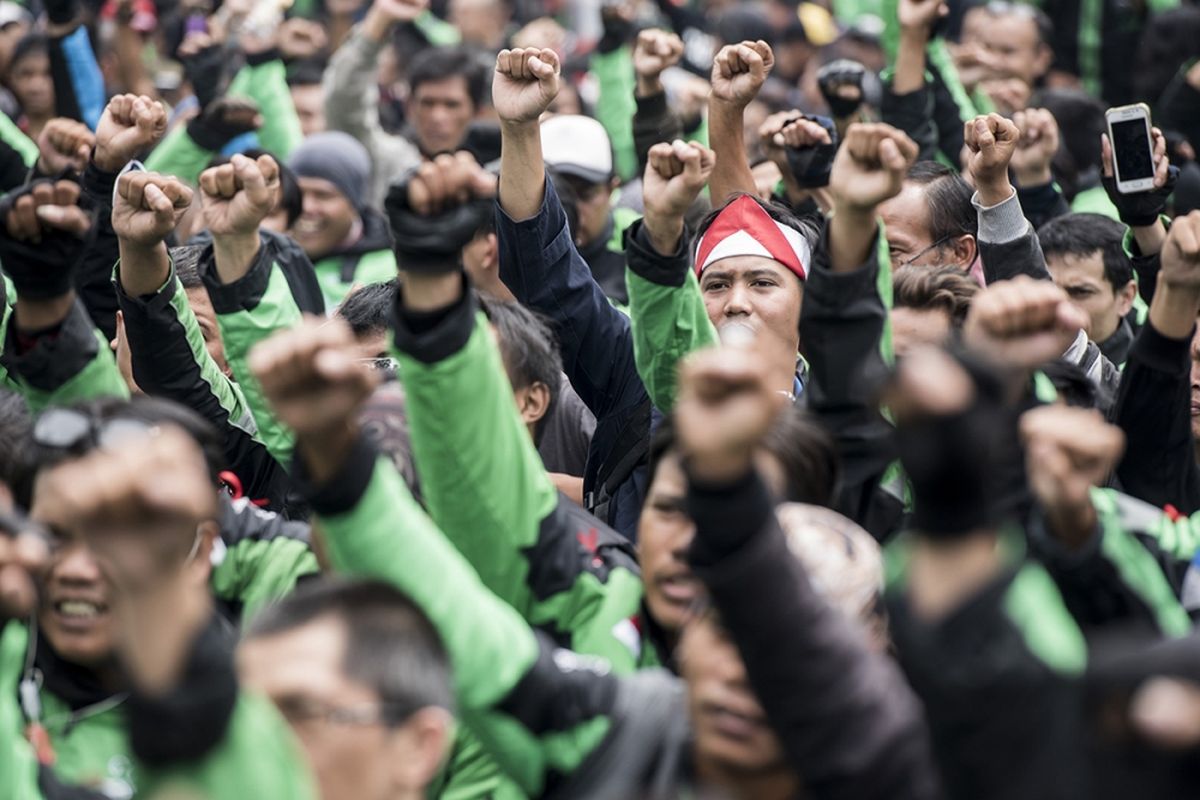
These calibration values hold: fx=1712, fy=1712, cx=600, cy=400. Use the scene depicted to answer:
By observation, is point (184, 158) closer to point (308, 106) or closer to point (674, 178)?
point (308, 106)

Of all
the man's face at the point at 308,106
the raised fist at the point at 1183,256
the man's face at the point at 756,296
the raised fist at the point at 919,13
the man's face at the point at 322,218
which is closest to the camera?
the raised fist at the point at 1183,256

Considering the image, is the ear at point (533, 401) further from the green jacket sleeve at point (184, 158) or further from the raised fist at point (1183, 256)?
the green jacket sleeve at point (184, 158)

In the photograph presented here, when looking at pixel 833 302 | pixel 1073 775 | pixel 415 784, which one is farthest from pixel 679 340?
pixel 1073 775

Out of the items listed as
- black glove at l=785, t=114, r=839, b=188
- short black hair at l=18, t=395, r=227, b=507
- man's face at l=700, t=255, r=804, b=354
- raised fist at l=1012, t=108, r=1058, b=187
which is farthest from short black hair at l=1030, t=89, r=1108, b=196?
short black hair at l=18, t=395, r=227, b=507

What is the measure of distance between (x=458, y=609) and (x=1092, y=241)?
135 inches

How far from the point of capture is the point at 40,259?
10.9 ft

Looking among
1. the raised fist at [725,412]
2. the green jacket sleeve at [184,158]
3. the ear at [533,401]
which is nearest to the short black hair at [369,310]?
the ear at [533,401]

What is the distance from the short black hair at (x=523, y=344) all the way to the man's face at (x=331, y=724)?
168 cm

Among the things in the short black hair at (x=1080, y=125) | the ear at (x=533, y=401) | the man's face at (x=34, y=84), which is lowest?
the man's face at (x=34, y=84)

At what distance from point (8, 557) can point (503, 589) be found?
0.90m

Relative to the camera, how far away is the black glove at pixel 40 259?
327 centimetres

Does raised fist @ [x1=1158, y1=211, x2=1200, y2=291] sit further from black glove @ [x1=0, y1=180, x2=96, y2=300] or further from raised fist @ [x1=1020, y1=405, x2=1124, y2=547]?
black glove @ [x1=0, y1=180, x2=96, y2=300]

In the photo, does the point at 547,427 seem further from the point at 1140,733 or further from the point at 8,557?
the point at 1140,733

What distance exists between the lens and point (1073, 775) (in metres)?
2.04
